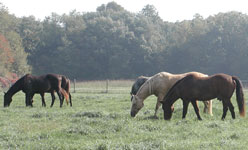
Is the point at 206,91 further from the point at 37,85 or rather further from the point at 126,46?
the point at 126,46

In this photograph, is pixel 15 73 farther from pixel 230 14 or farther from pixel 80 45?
pixel 230 14

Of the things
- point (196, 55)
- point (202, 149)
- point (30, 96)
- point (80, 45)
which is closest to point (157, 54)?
point (196, 55)

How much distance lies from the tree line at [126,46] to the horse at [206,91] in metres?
47.2

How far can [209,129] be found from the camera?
9078mm

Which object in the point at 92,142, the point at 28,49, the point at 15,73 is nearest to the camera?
the point at 92,142

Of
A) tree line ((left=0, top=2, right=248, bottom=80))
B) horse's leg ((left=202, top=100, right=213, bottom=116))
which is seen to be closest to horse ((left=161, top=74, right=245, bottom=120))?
horse's leg ((left=202, top=100, right=213, bottom=116))

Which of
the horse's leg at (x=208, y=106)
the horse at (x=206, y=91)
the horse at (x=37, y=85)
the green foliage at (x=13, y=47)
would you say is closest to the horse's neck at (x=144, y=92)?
the horse at (x=206, y=91)

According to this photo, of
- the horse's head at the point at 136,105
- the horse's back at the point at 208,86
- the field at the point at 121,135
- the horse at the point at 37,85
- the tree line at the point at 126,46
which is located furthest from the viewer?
the tree line at the point at 126,46

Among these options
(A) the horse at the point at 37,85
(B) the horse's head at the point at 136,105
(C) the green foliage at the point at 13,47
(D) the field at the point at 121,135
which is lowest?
(D) the field at the point at 121,135

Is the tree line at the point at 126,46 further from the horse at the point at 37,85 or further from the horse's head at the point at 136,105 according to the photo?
the horse's head at the point at 136,105

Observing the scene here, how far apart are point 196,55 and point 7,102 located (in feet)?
151

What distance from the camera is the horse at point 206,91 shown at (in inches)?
428

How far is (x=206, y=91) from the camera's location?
1102cm

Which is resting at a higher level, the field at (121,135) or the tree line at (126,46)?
the tree line at (126,46)
